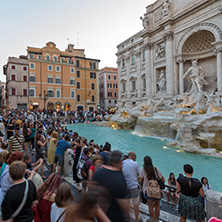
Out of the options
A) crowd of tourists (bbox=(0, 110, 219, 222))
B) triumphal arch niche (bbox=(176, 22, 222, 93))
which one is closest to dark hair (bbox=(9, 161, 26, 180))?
crowd of tourists (bbox=(0, 110, 219, 222))

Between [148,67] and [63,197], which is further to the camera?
[148,67]

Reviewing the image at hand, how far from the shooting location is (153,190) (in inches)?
111

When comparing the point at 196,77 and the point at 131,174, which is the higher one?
the point at 196,77

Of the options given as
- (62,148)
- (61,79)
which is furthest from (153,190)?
(61,79)

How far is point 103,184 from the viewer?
1.95 metres

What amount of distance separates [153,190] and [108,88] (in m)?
43.4

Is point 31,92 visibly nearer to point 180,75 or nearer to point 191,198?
point 180,75

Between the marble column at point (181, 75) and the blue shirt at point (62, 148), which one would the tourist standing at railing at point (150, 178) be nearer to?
the blue shirt at point (62, 148)

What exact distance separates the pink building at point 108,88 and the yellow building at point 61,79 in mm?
6144

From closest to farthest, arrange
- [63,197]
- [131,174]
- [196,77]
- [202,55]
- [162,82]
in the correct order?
[63,197] < [131,174] < [196,77] < [202,55] < [162,82]

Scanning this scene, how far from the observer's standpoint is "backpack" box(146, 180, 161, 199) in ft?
9.23

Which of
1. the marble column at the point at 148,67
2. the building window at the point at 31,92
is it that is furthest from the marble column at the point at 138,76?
the building window at the point at 31,92

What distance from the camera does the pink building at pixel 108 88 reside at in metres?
45.0

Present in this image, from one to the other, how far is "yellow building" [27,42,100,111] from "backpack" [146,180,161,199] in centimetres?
3185
